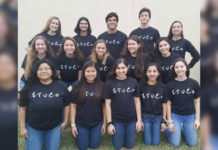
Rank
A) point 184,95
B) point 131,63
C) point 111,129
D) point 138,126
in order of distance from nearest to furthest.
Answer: point 111,129 < point 138,126 < point 184,95 < point 131,63

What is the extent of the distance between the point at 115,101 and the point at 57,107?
3.13ft

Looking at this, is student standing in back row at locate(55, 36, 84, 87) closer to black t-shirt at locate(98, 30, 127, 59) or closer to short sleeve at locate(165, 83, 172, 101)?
black t-shirt at locate(98, 30, 127, 59)

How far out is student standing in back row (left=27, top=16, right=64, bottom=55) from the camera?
4930 millimetres

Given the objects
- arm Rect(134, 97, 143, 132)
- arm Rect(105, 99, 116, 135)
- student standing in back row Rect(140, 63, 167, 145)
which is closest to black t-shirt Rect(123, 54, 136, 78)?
student standing in back row Rect(140, 63, 167, 145)

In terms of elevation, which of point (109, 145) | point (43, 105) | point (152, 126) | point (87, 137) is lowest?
point (109, 145)

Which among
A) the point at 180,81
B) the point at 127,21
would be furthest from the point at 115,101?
the point at 127,21

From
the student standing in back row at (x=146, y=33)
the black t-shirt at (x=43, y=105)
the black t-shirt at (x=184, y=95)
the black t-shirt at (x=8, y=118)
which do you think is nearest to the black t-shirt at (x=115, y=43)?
the student standing in back row at (x=146, y=33)

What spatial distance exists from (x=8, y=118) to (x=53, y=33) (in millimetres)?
4340

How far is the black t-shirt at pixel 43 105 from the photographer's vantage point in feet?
12.2

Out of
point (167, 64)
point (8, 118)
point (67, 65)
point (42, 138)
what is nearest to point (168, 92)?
point (167, 64)

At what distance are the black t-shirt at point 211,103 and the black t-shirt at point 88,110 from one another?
10.9 ft

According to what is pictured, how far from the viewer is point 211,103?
2.65ft

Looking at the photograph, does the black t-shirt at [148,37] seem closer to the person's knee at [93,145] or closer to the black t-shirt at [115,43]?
the black t-shirt at [115,43]

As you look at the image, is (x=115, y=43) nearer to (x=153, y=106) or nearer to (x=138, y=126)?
(x=153, y=106)
